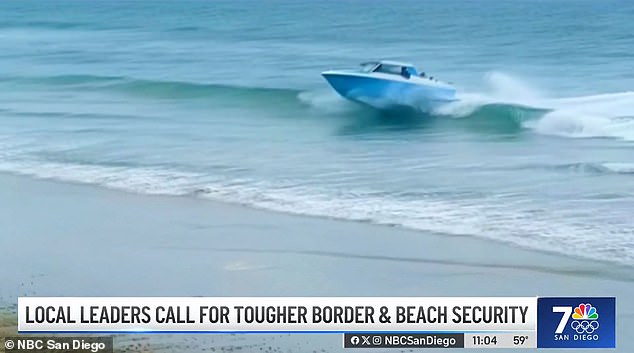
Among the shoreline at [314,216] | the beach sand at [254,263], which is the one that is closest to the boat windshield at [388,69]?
the shoreline at [314,216]

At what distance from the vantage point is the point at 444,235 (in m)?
20.4

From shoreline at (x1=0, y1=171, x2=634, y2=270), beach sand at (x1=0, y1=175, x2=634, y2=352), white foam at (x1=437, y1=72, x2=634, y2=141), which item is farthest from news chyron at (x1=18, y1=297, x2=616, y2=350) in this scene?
white foam at (x1=437, y1=72, x2=634, y2=141)

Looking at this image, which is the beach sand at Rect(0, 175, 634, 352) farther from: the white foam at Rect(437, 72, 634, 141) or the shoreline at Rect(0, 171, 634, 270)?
the white foam at Rect(437, 72, 634, 141)

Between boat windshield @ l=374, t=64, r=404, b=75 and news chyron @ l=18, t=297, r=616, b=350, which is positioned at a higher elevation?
boat windshield @ l=374, t=64, r=404, b=75

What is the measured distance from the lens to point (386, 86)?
40.2m

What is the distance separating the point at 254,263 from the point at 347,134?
56.9 feet

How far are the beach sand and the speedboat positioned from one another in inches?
695

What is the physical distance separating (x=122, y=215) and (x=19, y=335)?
7.93m

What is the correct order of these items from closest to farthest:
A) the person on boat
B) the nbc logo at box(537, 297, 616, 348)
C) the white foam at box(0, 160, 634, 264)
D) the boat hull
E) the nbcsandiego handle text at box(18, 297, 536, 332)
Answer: the nbcsandiego handle text at box(18, 297, 536, 332) → the nbc logo at box(537, 297, 616, 348) → the white foam at box(0, 160, 634, 264) → the boat hull → the person on boat

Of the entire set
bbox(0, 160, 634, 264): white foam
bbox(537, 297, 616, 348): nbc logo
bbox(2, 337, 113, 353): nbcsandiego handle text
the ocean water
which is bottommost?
bbox(2, 337, 113, 353): nbcsandiego handle text

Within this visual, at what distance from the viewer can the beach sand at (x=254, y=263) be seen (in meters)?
17.1

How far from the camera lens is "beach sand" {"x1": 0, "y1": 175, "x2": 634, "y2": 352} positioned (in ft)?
56.2

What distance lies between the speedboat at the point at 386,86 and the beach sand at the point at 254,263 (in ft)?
57.9

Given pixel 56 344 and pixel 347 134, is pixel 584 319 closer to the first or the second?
pixel 56 344
